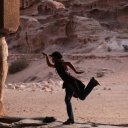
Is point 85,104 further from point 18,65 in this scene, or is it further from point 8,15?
point 18,65

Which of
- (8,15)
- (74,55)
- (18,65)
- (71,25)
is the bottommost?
(18,65)

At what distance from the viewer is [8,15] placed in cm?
883

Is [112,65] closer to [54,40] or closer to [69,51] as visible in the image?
[69,51]

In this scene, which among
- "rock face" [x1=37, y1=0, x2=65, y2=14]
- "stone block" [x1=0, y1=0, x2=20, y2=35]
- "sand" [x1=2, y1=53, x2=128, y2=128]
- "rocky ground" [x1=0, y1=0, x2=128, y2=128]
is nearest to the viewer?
"stone block" [x1=0, y1=0, x2=20, y2=35]

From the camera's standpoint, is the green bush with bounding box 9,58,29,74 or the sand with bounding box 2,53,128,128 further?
the green bush with bounding box 9,58,29,74

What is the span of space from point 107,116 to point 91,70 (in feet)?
52.2

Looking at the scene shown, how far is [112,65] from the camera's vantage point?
1055 inches

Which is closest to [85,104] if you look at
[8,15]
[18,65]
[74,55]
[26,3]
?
[8,15]

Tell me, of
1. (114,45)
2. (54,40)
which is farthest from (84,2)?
(114,45)

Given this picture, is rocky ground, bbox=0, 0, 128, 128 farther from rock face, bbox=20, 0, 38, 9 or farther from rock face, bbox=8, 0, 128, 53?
rock face, bbox=20, 0, 38, 9

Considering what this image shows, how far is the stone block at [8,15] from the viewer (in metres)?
8.70

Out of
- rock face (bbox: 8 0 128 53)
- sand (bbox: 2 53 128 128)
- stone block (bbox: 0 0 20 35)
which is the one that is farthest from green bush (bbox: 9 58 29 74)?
stone block (bbox: 0 0 20 35)

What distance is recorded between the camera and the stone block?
343 inches

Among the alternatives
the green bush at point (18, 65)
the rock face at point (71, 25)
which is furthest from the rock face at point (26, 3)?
the green bush at point (18, 65)
